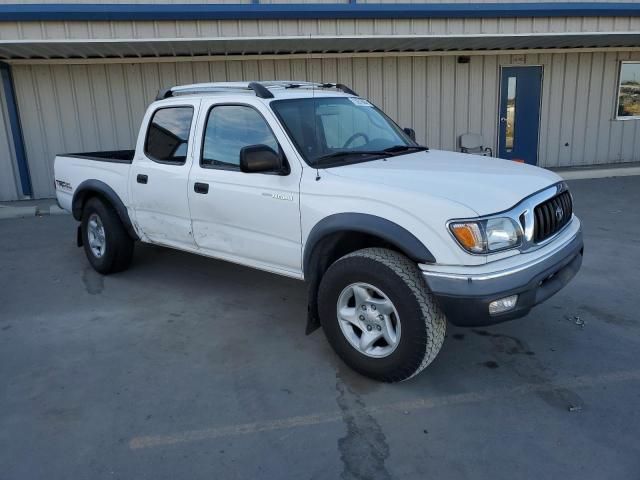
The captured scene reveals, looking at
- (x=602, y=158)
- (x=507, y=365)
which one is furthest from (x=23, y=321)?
(x=602, y=158)

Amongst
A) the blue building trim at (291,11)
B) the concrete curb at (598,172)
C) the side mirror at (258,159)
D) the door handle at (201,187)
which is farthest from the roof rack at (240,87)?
the concrete curb at (598,172)

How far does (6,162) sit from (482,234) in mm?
9795

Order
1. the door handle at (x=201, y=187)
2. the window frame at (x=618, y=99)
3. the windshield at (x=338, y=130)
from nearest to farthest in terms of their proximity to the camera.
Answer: the windshield at (x=338, y=130) < the door handle at (x=201, y=187) < the window frame at (x=618, y=99)

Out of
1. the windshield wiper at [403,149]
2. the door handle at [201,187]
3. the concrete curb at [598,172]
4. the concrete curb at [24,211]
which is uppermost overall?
the windshield wiper at [403,149]

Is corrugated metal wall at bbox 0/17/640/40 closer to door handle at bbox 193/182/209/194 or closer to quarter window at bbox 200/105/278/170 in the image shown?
quarter window at bbox 200/105/278/170

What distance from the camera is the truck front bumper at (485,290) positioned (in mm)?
3109

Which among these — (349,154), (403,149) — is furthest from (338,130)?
(403,149)

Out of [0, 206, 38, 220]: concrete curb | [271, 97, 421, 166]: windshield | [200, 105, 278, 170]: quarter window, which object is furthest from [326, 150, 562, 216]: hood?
[0, 206, 38, 220]: concrete curb

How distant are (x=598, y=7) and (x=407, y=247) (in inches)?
317

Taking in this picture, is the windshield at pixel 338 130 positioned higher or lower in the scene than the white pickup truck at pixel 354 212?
higher

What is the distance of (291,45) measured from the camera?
9406mm

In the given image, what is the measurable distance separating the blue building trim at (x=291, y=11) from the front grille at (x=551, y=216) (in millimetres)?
5344

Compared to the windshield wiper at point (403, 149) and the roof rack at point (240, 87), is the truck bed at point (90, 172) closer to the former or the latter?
the roof rack at point (240, 87)

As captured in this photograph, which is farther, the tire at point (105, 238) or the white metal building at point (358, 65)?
the white metal building at point (358, 65)
